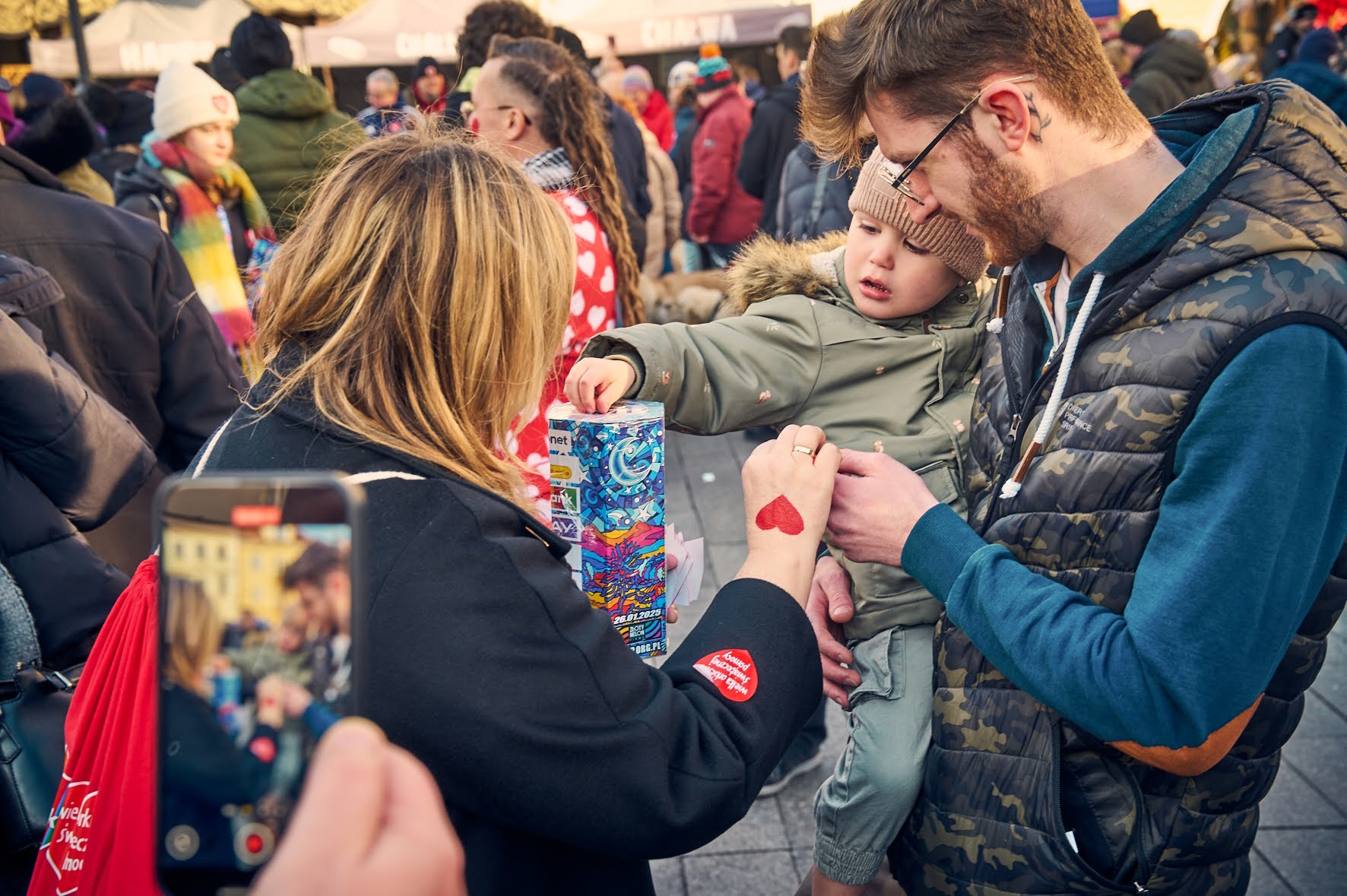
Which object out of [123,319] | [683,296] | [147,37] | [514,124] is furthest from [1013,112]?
[147,37]

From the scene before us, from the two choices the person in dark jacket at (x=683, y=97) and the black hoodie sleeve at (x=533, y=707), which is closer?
the black hoodie sleeve at (x=533, y=707)

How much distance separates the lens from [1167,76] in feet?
19.4

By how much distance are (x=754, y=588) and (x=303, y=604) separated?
2.73 ft

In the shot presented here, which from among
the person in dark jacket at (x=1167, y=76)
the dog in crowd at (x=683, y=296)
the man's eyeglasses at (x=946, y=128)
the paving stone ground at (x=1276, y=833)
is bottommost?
the paving stone ground at (x=1276, y=833)

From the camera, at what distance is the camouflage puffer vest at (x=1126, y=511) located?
4.18 feet

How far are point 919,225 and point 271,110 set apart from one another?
15.6 feet

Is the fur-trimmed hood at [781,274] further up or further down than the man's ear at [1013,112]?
further down

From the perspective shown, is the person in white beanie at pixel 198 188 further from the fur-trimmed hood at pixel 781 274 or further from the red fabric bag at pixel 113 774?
the red fabric bag at pixel 113 774

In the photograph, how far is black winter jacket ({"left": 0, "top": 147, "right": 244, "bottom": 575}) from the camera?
9.53ft

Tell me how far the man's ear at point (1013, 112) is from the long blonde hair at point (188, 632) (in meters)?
1.23

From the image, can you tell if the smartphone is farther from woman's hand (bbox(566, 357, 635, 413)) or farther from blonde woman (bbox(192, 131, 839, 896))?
woman's hand (bbox(566, 357, 635, 413))

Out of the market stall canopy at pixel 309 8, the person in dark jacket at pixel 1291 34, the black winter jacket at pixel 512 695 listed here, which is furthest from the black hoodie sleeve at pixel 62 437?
the market stall canopy at pixel 309 8

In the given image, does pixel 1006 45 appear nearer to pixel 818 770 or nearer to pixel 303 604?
pixel 303 604

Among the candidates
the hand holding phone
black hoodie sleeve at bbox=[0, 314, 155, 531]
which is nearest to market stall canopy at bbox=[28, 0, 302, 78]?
black hoodie sleeve at bbox=[0, 314, 155, 531]
